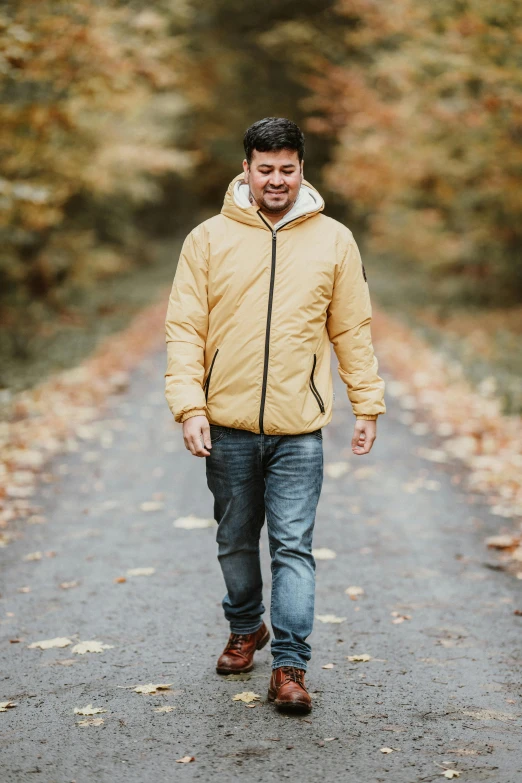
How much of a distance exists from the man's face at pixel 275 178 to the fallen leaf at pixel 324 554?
8.62 ft

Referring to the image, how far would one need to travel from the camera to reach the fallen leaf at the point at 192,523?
6086mm

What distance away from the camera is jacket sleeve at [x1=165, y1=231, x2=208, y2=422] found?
349 cm

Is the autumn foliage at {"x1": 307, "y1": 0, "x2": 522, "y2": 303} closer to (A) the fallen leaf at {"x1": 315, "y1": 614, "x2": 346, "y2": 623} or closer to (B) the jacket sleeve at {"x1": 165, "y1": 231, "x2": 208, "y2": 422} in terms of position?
(A) the fallen leaf at {"x1": 315, "y1": 614, "x2": 346, "y2": 623}

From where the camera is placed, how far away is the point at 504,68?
9734 mm

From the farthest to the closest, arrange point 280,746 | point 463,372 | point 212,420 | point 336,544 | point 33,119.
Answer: point 463,372 < point 33,119 < point 336,544 < point 212,420 < point 280,746

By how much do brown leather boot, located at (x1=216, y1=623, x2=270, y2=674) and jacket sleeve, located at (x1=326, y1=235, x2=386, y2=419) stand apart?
43.7 inches

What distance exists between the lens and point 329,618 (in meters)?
4.52

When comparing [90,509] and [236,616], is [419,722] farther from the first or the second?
[90,509]

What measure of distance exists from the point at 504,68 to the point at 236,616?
25.8 feet

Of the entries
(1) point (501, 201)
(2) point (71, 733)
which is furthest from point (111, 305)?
(2) point (71, 733)

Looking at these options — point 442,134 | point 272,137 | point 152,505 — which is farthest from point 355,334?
point 442,134

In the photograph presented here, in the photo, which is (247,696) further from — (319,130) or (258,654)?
(319,130)

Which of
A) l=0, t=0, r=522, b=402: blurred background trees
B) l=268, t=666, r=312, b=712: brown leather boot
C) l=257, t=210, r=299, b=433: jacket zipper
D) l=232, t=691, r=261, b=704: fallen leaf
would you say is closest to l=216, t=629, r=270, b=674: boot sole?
l=232, t=691, r=261, b=704: fallen leaf

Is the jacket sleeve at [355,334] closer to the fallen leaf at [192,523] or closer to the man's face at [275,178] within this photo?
the man's face at [275,178]
